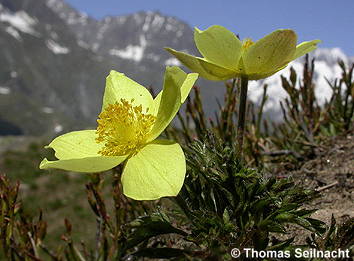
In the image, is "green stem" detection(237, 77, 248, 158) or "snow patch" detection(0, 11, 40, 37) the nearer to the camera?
"green stem" detection(237, 77, 248, 158)

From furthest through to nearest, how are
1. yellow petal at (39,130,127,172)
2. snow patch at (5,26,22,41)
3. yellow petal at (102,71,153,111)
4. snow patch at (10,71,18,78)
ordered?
1. snow patch at (5,26,22,41)
2. snow patch at (10,71,18,78)
3. yellow petal at (102,71,153,111)
4. yellow petal at (39,130,127,172)

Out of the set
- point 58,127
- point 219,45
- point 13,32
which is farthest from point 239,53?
point 13,32

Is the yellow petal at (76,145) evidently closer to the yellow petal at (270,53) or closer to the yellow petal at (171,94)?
the yellow petal at (171,94)

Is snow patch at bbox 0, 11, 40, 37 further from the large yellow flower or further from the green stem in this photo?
the green stem

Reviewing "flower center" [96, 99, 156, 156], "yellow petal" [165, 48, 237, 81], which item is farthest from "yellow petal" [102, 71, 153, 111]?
"yellow petal" [165, 48, 237, 81]

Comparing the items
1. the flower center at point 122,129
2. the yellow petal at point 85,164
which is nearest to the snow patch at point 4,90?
the flower center at point 122,129

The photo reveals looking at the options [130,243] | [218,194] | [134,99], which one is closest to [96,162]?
[130,243]

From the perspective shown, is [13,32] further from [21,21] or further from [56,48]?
[56,48]
